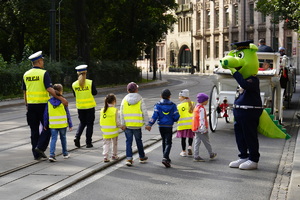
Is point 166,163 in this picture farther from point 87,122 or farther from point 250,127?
point 87,122

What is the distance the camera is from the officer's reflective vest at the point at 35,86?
10094 millimetres

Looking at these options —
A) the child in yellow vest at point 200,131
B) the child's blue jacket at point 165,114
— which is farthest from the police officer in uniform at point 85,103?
the child in yellow vest at point 200,131

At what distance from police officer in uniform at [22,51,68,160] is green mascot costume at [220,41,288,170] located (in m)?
3.04

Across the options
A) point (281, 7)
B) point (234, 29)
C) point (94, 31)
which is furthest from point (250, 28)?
point (281, 7)

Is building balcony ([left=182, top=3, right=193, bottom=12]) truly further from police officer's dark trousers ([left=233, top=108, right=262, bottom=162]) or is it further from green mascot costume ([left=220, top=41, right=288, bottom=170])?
police officer's dark trousers ([left=233, top=108, right=262, bottom=162])

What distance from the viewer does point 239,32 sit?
2788 inches

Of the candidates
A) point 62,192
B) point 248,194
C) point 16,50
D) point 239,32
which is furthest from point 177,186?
point 239,32

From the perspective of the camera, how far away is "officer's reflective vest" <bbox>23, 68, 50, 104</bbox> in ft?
33.1

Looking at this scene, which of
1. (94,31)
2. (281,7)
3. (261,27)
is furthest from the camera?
(261,27)

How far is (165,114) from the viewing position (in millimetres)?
9727

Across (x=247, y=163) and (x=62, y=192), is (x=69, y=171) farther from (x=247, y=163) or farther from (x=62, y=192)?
(x=247, y=163)

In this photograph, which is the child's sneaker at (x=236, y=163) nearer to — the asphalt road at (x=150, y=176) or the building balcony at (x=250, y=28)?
the asphalt road at (x=150, y=176)

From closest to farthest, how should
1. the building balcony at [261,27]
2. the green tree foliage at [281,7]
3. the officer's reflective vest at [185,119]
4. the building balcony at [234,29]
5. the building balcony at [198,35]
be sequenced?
the officer's reflective vest at [185,119], the green tree foliage at [281,7], the building balcony at [261,27], the building balcony at [234,29], the building balcony at [198,35]

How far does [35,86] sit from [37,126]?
770mm
